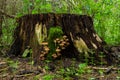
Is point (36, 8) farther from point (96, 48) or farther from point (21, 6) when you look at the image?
point (96, 48)

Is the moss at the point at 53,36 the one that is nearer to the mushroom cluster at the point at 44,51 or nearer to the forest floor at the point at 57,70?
the mushroom cluster at the point at 44,51

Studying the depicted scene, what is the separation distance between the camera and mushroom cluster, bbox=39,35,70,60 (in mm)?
4388

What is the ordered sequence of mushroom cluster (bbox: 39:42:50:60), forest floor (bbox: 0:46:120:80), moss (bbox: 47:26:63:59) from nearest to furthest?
forest floor (bbox: 0:46:120:80)
mushroom cluster (bbox: 39:42:50:60)
moss (bbox: 47:26:63:59)

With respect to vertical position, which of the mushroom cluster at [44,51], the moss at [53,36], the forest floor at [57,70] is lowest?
the forest floor at [57,70]

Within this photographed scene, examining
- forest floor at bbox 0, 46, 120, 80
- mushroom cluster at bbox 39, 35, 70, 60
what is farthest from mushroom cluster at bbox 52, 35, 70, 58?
forest floor at bbox 0, 46, 120, 80

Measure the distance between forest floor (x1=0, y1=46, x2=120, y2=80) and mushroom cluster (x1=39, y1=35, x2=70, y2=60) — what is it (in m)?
0.11

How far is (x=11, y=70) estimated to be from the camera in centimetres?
417

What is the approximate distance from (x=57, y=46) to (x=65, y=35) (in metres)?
0.29

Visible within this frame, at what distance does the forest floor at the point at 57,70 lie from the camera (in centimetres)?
384

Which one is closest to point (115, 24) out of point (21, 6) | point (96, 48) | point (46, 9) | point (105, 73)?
point (46, 9)

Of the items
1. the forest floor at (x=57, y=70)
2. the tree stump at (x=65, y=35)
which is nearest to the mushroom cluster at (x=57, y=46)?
the tree stump at (x=65, y=35)

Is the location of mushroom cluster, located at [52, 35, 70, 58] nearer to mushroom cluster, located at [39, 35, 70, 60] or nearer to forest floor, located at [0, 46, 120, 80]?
mushroom cluster, located at [39, 35, 70, 60]

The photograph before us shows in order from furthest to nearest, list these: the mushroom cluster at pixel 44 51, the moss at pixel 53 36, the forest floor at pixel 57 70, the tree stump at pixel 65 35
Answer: the tree stump at pixel 65 35 < the moss at pixel 53 36 < the mushroom cluster at pixel 44 51 < the forest floor at pixel 57 70

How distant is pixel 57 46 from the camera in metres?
4.54
